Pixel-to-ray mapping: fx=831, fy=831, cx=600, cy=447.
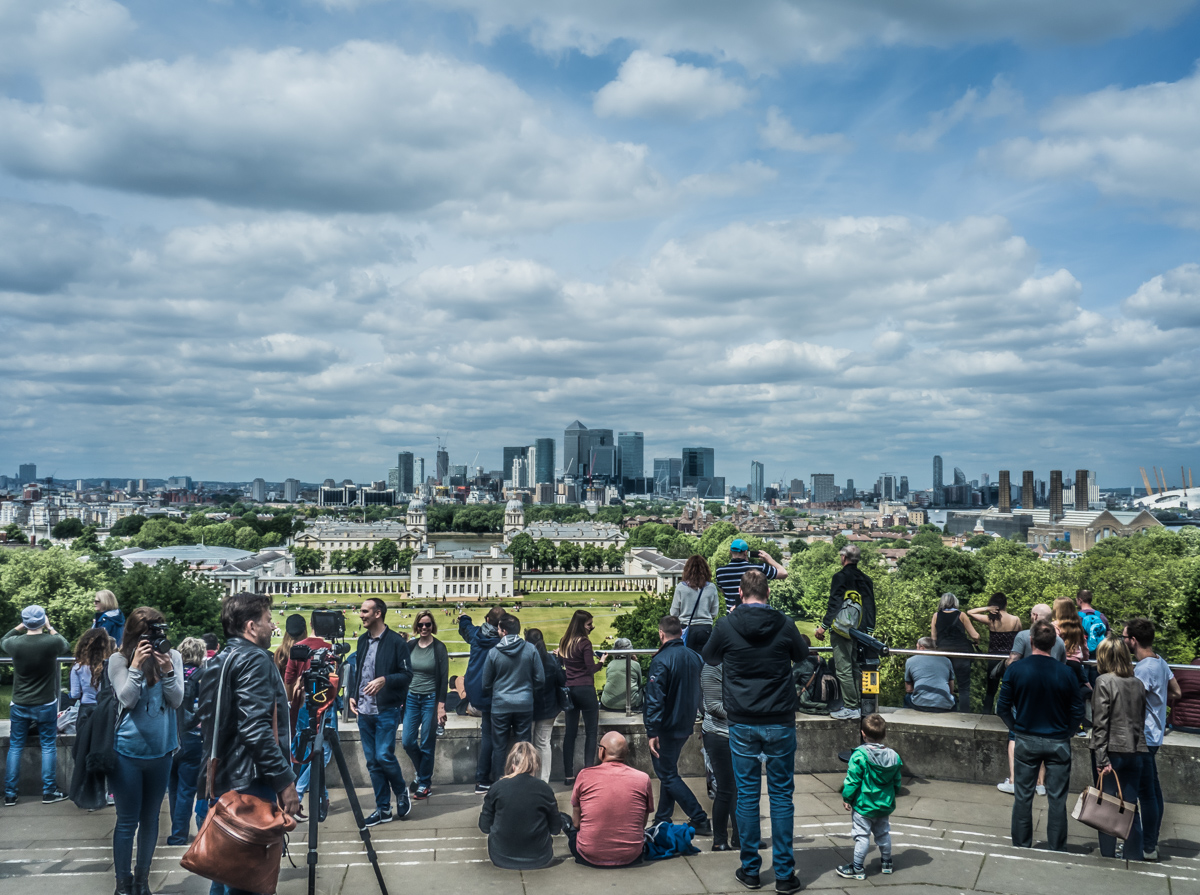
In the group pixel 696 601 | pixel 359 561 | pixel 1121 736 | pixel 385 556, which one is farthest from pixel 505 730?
pixel 385 556

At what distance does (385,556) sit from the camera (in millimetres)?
116562

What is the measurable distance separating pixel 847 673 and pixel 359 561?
357 ft

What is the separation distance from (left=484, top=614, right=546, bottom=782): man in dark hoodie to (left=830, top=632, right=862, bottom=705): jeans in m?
3.36

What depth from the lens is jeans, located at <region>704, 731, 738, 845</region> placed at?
21.5 feet

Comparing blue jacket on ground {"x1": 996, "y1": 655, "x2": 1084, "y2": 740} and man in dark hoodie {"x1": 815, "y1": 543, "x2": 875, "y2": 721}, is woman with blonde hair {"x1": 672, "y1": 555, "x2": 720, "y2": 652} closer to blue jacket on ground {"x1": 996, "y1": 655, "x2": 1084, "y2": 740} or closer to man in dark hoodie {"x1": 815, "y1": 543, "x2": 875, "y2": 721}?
man in dark hoodie {"x1": 815, "y1": 543, "x2": 875, "y2": 721}

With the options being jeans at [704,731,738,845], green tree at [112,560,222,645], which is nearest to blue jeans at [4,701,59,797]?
jeans at [704,731,738,845]

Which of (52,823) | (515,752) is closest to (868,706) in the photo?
(515,752)

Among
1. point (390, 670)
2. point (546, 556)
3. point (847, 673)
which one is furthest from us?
point (546, 556)

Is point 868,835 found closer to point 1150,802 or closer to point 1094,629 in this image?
point 1150,802

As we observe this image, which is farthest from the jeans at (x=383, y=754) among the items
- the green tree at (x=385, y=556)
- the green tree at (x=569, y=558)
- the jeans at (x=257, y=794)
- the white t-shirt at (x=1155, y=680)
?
the green tree at (x=385, y=556)

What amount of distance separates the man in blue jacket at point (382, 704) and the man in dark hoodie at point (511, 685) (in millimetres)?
767

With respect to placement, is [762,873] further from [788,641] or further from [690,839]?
[788,641]

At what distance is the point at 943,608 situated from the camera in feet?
34.6

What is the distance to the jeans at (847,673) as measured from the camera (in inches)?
350
